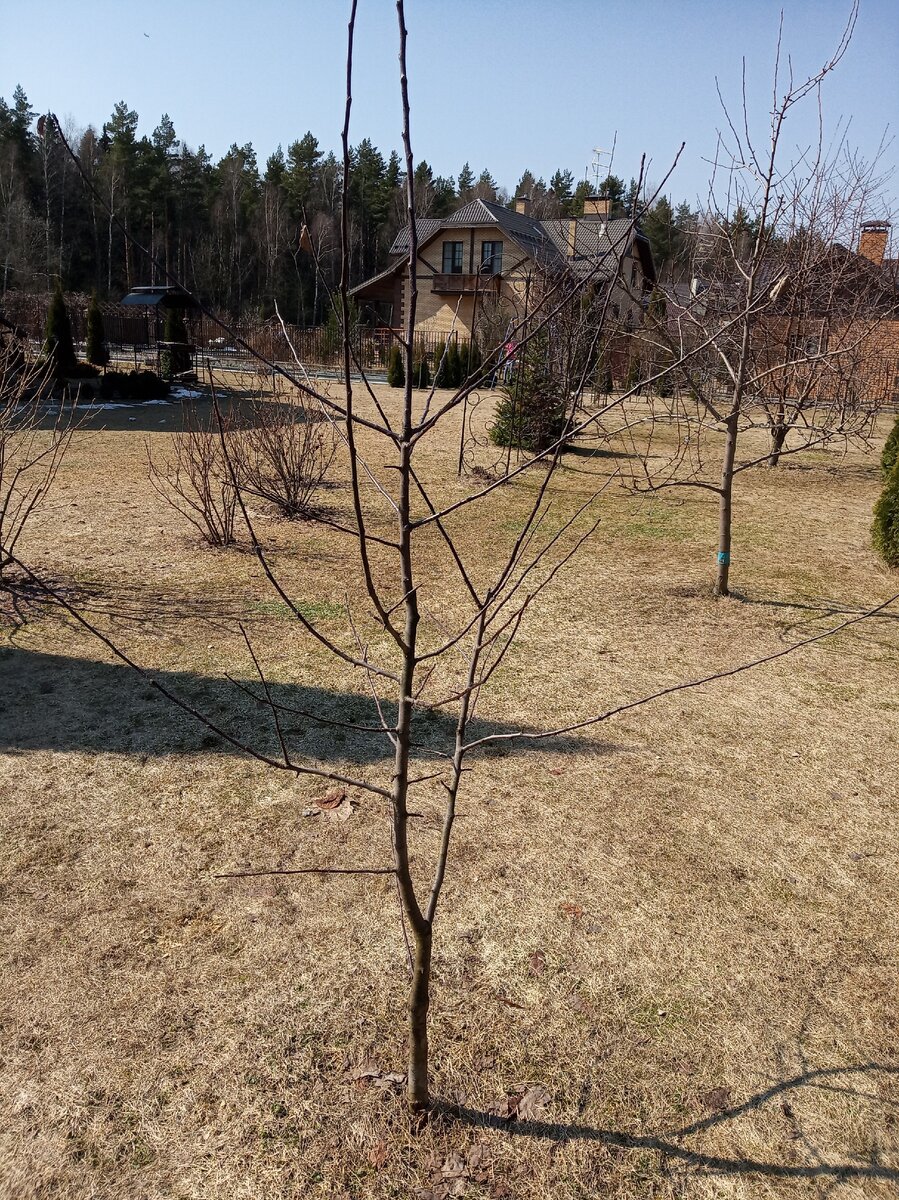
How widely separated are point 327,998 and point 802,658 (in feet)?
13.3

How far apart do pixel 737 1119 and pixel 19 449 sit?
10068mm

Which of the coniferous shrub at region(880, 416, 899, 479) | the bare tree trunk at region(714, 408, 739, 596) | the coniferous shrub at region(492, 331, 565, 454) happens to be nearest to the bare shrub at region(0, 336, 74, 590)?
the bare tree trunk at region(714, 408, 739, 596)

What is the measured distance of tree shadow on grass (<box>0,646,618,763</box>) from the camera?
398cm

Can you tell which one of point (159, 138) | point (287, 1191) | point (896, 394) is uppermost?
point (159, 138)

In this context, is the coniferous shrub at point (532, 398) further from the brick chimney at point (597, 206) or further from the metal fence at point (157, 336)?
the metal fence at point (157, 336)

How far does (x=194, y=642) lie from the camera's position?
5.19m

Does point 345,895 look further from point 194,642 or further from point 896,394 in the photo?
point 896,394

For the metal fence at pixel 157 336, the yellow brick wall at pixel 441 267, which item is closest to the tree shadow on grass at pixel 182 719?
the metal fence at pixel 157 336

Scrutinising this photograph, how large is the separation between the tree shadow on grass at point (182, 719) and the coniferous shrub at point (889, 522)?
15.0 ft

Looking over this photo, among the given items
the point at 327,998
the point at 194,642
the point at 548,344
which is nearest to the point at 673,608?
the point at 194,642

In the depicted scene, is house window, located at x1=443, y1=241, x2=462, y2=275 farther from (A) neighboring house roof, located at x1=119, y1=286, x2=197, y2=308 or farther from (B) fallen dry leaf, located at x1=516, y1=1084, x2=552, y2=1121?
(B) fallen dry leaf, located at x1=516, y1=1084, x2=552, y2=1121

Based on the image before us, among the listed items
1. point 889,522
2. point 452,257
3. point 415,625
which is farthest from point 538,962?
point 452,257

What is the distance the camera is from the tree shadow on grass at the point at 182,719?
398 centimetres

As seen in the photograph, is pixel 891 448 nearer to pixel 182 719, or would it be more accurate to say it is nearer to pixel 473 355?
pixel 473 355
